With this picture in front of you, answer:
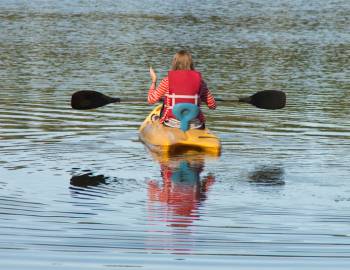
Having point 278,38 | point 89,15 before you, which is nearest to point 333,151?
point 278,38

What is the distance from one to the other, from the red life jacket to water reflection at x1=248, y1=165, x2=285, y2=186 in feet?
8.79

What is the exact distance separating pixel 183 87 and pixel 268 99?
10.2 feet

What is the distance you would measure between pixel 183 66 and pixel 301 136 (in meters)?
2.65

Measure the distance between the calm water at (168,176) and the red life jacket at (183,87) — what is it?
0.98 meters

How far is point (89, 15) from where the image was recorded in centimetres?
7075

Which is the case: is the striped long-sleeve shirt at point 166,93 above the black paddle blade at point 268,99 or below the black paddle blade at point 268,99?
above

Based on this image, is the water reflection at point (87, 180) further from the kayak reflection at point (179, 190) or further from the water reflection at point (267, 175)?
the water reflection at point (267, 175)

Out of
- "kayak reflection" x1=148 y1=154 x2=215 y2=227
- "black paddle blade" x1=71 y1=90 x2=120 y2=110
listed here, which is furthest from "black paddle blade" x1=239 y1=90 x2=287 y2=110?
"kayak reflection" x1=148 y1=154 x2=215 y2=227

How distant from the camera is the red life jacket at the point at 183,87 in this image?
66.6ft

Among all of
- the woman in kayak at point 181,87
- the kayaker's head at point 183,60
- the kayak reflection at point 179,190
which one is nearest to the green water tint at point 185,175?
the kayak reflection at point 179,190

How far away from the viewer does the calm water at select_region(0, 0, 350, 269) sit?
40.8ft

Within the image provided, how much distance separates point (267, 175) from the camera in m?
17.3

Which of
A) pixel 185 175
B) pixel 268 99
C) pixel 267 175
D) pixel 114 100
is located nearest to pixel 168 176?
pixel 185 175

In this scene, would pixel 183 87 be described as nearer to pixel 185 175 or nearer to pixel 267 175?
pixel 185 175
